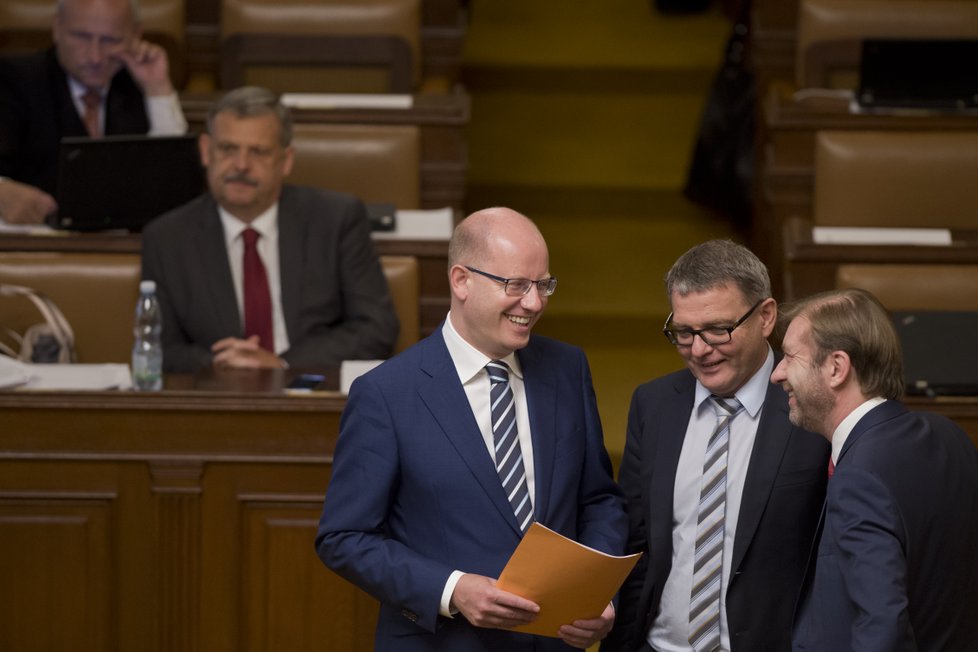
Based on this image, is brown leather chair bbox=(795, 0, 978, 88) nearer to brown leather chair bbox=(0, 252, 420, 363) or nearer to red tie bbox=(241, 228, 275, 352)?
red tie bbox=(241, 228, 275, 352)

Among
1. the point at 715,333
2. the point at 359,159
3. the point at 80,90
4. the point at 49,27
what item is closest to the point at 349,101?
the point at 359,159

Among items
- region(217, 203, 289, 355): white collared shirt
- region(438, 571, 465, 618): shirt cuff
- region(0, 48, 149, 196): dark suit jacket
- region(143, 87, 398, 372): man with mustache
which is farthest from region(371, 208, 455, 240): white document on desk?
region(438, 571, 465, 618): shirt cuff

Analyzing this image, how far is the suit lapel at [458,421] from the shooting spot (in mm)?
2223

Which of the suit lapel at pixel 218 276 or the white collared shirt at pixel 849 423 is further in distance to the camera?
the suit lapel at pixel 218 276

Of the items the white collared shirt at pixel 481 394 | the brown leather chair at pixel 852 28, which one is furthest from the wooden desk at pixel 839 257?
the white collared shirt at pixel 481 394

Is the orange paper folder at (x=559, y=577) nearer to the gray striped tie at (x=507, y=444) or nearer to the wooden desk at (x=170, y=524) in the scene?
the gray striped tie at (x=507, y=444)

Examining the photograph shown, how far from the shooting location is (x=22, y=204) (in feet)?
13.8

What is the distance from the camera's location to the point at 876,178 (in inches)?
177

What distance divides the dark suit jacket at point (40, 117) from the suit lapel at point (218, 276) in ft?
3.16

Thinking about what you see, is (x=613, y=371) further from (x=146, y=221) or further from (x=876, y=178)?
(x=146, y=221)

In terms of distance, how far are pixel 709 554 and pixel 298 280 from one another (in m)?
1.94

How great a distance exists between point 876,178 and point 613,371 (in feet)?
3.67

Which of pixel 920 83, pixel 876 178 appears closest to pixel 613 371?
pixel 876 178

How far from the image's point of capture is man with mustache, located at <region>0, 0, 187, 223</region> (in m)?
4.53
